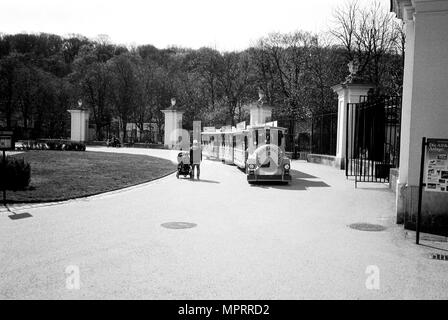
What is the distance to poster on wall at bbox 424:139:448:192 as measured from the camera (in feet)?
25.6

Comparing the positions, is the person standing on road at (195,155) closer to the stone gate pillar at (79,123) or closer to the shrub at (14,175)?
the shrub at (14,175)

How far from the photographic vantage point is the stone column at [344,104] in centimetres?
2259

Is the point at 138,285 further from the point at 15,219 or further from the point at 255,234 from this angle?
the point at 15,219

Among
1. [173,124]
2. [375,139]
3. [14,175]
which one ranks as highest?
[173,124]

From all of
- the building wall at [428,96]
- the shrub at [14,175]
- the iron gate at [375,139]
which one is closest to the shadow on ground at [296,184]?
the iron gate at [375,139]

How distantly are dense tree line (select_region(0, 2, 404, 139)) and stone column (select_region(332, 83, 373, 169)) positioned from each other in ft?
67.9

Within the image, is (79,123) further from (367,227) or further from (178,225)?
(367,227)

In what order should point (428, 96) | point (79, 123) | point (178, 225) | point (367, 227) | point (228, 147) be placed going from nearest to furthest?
point (428, 96) < point (178, 225) < point (367, 227) < point (228, 147) < point (79, 123)

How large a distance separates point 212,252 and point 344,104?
1777 cm

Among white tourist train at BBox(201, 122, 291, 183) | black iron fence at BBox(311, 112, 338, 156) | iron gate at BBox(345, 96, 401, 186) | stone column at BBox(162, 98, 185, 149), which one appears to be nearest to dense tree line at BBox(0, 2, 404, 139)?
stone column at BBox(162, 98, 185, 149)

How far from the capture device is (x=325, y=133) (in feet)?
89.6

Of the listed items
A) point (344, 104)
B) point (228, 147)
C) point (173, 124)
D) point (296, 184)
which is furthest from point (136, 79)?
point (296, 184)
